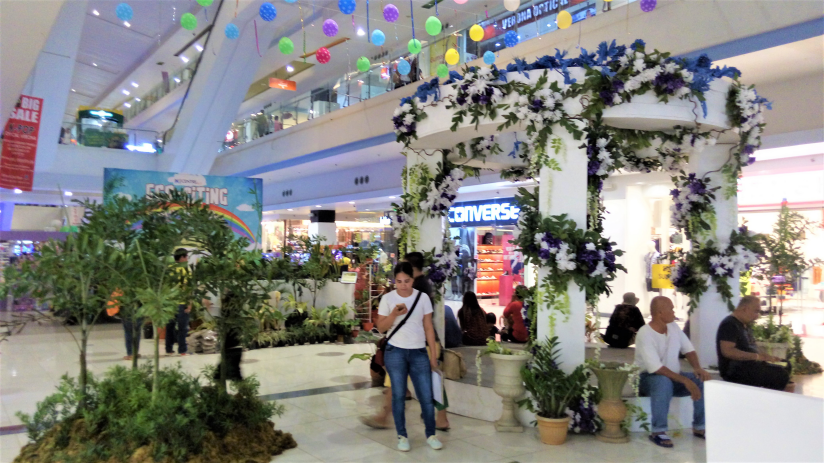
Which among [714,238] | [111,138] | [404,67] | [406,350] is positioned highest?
[404,67]

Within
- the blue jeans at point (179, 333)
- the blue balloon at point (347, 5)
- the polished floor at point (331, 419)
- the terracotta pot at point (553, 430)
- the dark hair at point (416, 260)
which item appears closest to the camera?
the polished floor at point (331, 419)

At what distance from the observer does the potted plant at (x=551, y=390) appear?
189 inches

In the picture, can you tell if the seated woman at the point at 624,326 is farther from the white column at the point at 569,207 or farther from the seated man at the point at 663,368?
the white column at the point at 569,207

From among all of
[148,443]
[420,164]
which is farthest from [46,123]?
[148,443]

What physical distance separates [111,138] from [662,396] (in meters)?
14.7

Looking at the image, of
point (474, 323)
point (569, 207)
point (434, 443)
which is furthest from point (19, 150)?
point (569, 207)

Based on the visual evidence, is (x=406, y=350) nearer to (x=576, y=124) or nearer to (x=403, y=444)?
(x=403, y=444)

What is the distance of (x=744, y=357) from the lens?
506 cm

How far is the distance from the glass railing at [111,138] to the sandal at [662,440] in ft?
46.0

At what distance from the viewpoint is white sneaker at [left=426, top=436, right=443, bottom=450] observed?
4633 mm

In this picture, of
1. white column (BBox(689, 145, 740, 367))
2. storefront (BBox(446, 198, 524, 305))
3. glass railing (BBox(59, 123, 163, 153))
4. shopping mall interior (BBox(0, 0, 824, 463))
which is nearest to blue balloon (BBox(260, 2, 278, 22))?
shopping mall interior (BBox(0, 0, 824, 463))

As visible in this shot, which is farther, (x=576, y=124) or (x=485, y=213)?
(x=485, y=213)

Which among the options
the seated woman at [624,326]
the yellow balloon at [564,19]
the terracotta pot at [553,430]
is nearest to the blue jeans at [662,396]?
the terracotta pot at [553,430]

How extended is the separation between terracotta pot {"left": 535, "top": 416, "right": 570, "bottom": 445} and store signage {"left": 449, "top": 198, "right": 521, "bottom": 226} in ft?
34.4
